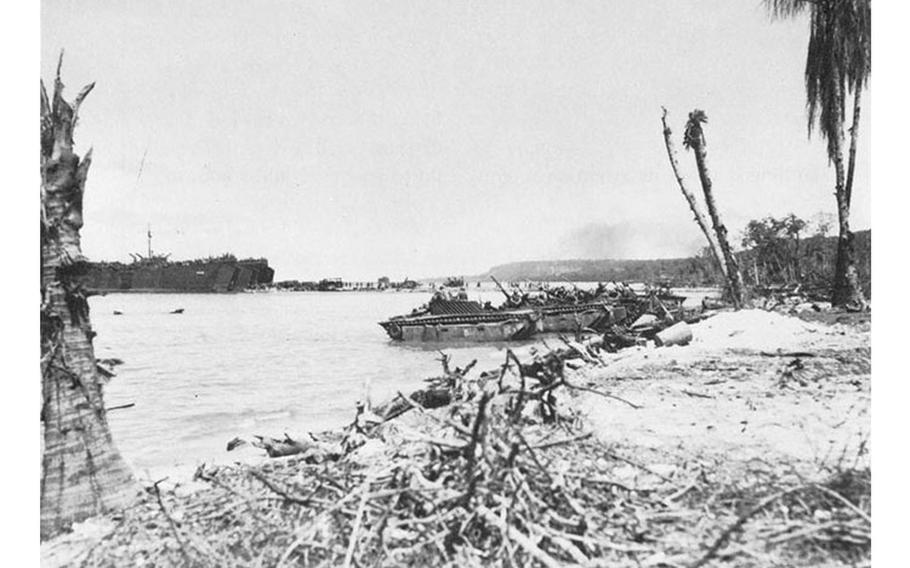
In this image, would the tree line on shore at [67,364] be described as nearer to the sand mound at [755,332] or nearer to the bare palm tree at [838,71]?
the bare palm tree at [838,71]

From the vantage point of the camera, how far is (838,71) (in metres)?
4.50

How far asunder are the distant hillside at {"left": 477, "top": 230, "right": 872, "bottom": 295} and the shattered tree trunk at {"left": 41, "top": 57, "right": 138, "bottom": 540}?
4.30m

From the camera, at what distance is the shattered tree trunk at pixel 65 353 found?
3324mm

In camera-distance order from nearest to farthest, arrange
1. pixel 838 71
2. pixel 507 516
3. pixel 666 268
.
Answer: pixel 507 516 → pixel 838 71 → pixel 666 268

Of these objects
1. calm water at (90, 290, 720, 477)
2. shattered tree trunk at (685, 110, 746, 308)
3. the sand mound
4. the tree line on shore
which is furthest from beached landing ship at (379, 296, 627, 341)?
the tree line on shore

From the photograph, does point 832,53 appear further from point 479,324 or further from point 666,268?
point 666,268

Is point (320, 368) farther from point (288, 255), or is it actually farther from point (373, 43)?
point (373, 43)

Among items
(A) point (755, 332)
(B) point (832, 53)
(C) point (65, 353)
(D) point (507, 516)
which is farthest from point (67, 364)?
(A) point (755, 332)

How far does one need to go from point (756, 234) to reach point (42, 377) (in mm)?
9163

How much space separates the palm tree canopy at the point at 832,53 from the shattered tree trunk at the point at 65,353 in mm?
4258

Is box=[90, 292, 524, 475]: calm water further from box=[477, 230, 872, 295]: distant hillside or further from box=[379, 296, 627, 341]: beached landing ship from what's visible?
box=[477, 230, 872, 295]: distant hillside

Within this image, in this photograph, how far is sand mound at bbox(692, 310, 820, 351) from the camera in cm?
601

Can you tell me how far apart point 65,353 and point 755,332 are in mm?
6512

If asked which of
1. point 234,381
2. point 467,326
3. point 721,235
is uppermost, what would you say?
point 721,235
